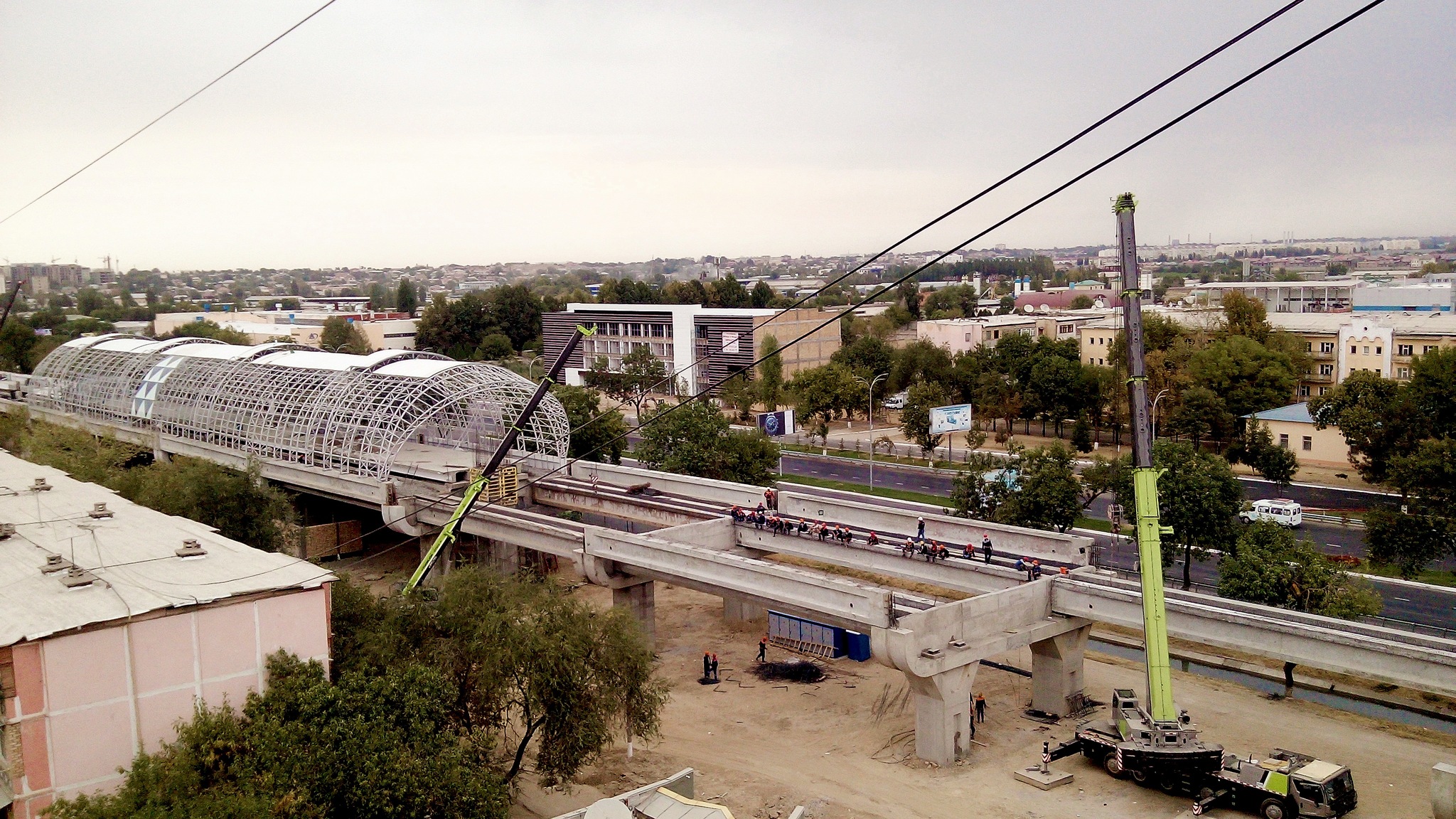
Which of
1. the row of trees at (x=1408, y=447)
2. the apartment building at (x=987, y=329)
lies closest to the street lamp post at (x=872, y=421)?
the apartment building at (x=987, y=329)

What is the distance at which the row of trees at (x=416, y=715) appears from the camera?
15414mm

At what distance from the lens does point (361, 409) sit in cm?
3969

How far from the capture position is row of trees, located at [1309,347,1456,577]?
33.4 metres

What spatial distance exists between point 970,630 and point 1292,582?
10746mm

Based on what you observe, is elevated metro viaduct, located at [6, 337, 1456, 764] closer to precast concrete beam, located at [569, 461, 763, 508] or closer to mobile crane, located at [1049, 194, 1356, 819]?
precast concrete beam, located at [569, 461, 763, 508]

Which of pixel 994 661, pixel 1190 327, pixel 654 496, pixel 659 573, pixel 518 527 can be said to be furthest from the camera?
pixel 1190 327

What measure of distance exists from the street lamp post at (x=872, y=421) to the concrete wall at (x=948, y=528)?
19.2m

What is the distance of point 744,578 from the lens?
1019 inches

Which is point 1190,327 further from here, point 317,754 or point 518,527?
point 317,754

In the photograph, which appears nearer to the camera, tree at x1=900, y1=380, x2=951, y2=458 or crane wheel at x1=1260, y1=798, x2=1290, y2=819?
crane wheel at x1=1260, y1=798, x2=1290, y2=819

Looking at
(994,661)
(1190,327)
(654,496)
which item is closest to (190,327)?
(654,496)

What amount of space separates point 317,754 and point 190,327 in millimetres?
103515

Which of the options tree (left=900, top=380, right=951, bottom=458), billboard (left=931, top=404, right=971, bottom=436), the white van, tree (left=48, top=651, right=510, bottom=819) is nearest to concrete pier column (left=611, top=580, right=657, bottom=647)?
tree (left=48, top=651, right=510, bottom=819)

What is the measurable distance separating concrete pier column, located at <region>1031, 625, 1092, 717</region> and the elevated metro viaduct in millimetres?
51
